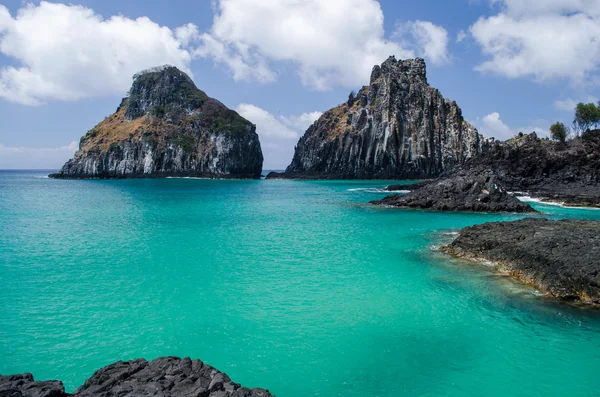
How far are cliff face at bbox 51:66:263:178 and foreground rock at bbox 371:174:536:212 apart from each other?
112298 millimetres

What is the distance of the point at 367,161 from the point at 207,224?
113 metres

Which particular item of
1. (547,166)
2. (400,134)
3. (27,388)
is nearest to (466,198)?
(547,166)

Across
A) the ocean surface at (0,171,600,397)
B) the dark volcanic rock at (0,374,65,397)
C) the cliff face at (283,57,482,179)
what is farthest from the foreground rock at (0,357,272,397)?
the cliff face at (283,57,482,179)

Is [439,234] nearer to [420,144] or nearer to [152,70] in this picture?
[420,144]

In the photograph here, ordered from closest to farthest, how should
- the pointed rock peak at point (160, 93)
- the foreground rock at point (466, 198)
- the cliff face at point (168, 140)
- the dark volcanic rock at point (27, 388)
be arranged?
the dark volcanic rock at point (27, 388), the foreground rock at point (466, 198), the cliff face at point (168, 140), the pointed rock peak at point (160, 93)

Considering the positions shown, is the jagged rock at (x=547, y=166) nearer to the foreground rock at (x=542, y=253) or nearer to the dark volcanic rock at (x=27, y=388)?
the foreground rock at (x=542, y=253)

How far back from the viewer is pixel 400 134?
142m

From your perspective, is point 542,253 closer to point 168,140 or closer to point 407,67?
point 407,67

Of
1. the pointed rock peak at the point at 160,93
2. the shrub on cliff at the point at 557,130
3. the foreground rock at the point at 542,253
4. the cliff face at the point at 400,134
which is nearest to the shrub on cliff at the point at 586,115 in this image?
the shrub on cliff at the point at 557,130

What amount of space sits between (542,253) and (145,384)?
20.7m

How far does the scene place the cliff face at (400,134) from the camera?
142 meters

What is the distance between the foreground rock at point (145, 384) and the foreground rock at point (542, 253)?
51.7 feet

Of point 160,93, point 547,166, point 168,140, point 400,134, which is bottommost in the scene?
point 547,166

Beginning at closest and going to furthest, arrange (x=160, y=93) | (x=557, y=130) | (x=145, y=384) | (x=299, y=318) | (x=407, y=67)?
(x=145, y=384) → (x=299, y=318) → (x=557, y=130) → (x=407, y=67) → (x=160, y=93)
